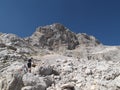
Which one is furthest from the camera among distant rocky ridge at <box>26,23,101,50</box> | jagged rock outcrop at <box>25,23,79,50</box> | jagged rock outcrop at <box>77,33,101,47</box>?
jagged rock outcrop at <box>77,33,101,47</box>

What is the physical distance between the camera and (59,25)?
94.0 metres

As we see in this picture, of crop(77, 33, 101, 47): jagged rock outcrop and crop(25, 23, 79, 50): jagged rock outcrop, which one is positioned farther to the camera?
crop(77, 33, 101, 47): jagged rock outcrop

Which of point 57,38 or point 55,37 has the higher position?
point 55,37

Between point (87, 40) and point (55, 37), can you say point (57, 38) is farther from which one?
point (87, 40)

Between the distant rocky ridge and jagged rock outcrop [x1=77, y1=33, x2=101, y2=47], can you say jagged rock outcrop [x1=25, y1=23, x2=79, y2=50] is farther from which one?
jagged rock outcrop [x1=77, y1=33, x2=101, y2=47]

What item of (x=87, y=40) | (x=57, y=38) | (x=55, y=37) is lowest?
(x=87, y=40)

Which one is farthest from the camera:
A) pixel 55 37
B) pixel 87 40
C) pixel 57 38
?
pixel 87 40

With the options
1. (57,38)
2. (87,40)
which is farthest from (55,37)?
(87,40)

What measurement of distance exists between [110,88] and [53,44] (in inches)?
2809

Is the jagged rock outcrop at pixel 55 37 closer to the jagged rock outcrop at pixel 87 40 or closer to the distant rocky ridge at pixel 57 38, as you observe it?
the distant rocky ridge at pixel 57 38

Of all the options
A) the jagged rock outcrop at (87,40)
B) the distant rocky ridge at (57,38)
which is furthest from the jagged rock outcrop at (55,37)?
the jagged rock outcrop at (87,40)

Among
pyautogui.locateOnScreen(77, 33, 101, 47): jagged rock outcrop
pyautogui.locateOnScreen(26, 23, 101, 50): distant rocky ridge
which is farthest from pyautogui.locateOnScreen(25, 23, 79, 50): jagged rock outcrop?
pyautogui.locateOnScreen(77, 33, 101, 47): jagged rock outcrop

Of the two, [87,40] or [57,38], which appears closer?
[57,38]

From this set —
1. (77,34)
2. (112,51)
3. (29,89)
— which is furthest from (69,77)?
(77,34)
